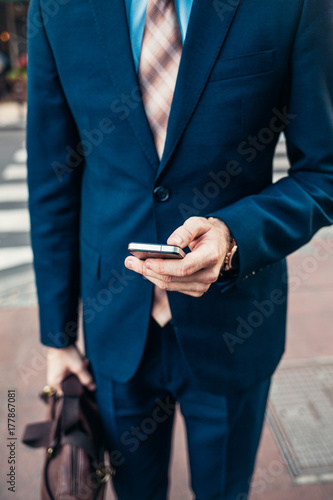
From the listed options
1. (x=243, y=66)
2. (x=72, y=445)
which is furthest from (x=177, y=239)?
(x=72, y=445)

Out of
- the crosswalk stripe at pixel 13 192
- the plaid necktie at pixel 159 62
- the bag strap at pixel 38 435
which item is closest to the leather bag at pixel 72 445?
the bag strap at pixel 38 435

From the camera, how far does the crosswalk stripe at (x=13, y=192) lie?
20.5 ft

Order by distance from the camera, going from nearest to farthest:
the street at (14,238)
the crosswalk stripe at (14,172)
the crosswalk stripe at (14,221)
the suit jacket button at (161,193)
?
the suit jacket button at (161,193) < the street at (14,238) < the crosswalk stripe at (14,221) < the crosswalk stripe at (14,172)

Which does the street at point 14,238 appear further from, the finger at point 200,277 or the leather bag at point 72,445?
the finger at point 200,277

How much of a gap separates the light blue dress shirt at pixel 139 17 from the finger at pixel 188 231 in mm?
473

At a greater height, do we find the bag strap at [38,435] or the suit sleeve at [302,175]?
the suit sleeve at [302,175]

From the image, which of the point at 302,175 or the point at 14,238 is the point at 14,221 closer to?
the point at 14,238

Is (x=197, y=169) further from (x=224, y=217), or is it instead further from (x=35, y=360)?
(x=35, y=360)

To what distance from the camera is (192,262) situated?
874 mm

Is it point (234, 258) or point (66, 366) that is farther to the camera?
point (66, 366)

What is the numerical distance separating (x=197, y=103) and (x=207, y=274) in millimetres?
434

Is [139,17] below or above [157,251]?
above

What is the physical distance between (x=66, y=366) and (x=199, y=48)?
3.58 ft

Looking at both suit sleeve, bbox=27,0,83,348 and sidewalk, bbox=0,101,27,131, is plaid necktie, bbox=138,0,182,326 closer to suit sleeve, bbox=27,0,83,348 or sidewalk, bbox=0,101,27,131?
suit sleeve, bbox=27,0,83,348
